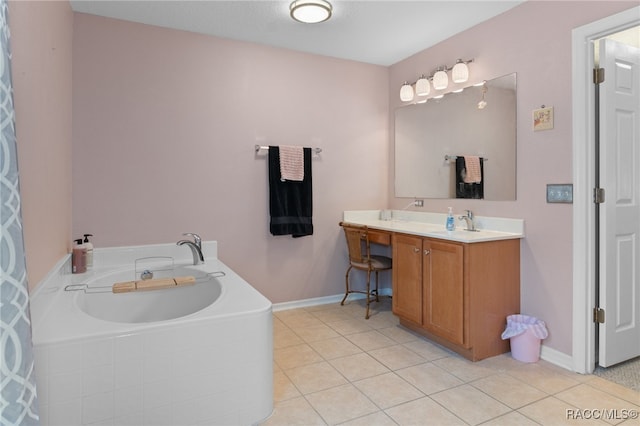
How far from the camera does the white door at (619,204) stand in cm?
225

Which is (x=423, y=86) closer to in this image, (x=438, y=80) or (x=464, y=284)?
(x=438, y=80)

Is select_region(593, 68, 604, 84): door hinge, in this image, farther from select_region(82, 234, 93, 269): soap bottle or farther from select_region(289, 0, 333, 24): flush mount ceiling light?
select_region(82, 234, 93, 269): soap bottle

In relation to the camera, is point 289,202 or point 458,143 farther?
point 289,202

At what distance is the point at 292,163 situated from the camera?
341 cm

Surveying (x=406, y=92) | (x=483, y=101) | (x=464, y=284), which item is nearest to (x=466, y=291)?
(x=464, y=284)

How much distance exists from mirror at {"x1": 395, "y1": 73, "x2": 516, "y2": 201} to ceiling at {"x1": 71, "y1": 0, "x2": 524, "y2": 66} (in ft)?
1.70

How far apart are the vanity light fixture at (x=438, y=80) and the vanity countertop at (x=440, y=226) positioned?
1.07 metres

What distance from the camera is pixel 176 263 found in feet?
9.63

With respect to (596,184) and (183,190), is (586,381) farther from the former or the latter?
(183,190)

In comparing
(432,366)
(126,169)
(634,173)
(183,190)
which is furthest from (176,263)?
(634,173)

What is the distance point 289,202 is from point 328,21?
150 cm

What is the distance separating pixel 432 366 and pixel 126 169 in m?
2.56

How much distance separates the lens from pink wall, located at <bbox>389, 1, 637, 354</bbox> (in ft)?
7.68

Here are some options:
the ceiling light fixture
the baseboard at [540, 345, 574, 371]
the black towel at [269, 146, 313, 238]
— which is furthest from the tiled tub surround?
the ceiling light fixture
